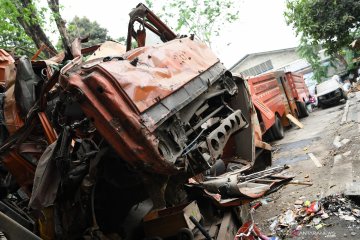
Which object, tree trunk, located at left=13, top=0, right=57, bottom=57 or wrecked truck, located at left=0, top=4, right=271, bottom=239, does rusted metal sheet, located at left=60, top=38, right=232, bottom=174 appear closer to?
wrecked truck, located at left=0, top=4, right=271, bottom=239

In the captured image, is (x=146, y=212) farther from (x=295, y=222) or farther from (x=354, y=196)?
(x=354, y=196)

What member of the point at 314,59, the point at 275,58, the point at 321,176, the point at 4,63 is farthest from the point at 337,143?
the point at 275,58

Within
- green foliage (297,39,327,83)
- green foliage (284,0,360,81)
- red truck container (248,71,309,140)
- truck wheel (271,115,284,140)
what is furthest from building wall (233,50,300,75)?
truck wheel (271,115,284,140)

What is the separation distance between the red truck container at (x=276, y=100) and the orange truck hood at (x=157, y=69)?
4.76 m

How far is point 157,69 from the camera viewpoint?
8.68ft

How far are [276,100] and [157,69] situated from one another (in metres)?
8.30

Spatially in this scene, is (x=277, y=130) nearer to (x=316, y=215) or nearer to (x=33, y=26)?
(x=316, y=215)

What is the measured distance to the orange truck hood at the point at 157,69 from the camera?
91.0 inches

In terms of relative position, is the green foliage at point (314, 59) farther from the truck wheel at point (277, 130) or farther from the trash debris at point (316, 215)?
the trash debris at point (316, 215)

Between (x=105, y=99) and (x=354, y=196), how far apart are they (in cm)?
317

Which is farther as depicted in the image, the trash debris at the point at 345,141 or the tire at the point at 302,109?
the tire at the point at 302,109

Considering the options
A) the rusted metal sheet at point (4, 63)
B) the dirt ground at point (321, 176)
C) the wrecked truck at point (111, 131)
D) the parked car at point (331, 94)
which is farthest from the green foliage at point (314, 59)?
the rusted metal sheet at point (4, 63)

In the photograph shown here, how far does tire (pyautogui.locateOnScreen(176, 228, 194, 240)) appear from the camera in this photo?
2811 millimetres

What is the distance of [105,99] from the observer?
219 centimetres
